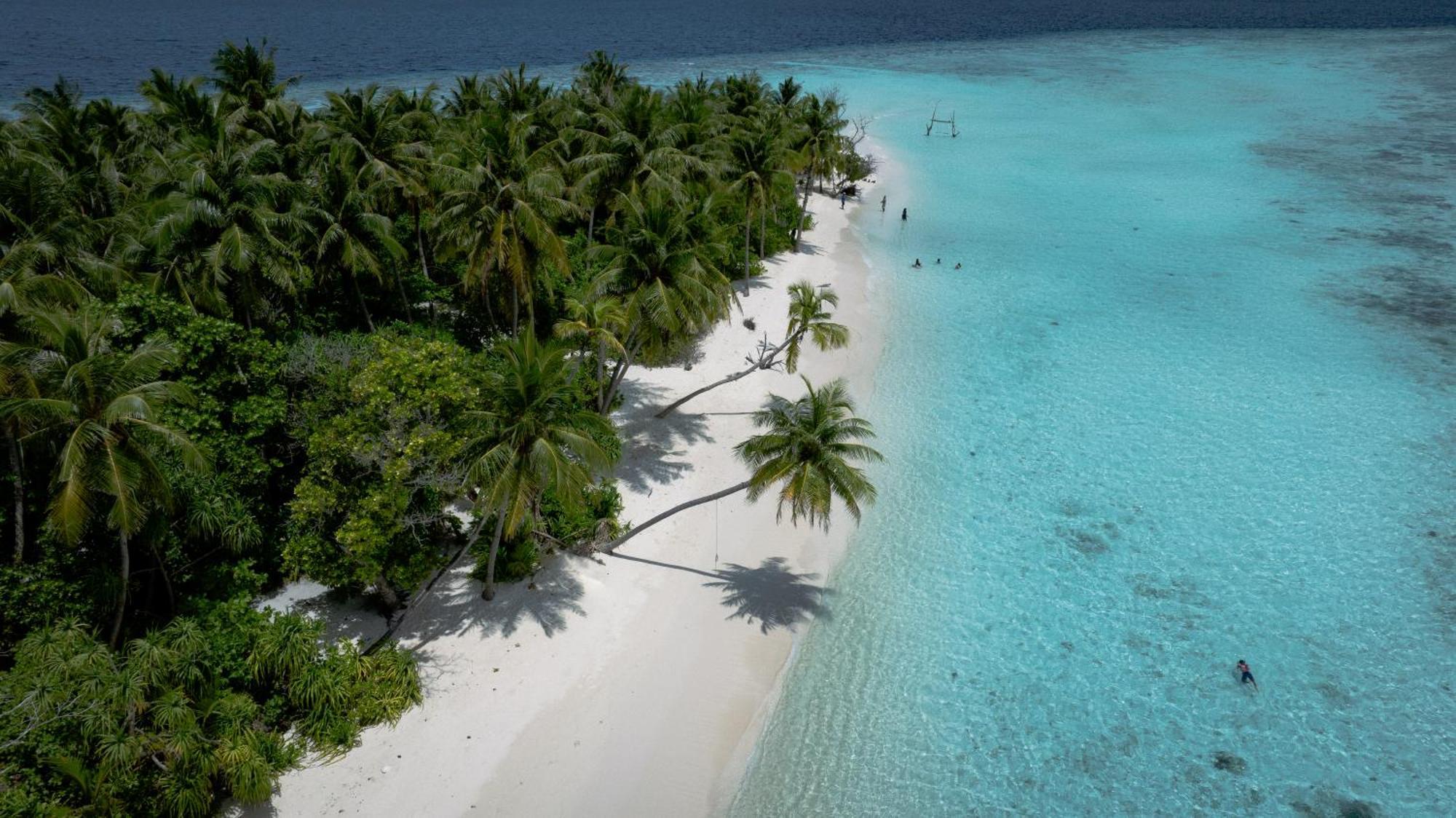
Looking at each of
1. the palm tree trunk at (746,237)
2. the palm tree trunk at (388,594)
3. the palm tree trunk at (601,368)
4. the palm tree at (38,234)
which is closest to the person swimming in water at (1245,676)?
the palm tree trunk at (601,368)

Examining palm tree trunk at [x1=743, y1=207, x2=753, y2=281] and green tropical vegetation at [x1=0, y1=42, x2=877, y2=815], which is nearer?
green tropical vegetation at [x1=0, y1=42, x2=877, y2=815]

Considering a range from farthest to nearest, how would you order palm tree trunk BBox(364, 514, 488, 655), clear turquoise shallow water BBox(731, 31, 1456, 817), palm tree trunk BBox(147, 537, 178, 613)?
palm tree trunk BBox(364, 514, 488, 655), clear turquoise shallow water BBox(731, 31, 1456, 817), palm tree trunk BBox(147, 537, 178, 613)

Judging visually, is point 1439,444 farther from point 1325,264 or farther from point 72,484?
point 72,484

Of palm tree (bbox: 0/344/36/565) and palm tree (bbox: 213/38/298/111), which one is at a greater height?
palm tree (bbox: 213/38/298/111)

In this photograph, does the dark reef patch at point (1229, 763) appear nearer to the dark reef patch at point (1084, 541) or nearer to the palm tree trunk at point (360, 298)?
the dark reef patch at point (1084, 541)

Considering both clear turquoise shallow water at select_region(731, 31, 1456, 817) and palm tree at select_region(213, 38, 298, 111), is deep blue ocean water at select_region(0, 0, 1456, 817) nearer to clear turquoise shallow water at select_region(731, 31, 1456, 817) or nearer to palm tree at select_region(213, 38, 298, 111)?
clear turquoise shallow water at select_region(731, 31, 1456, 817)

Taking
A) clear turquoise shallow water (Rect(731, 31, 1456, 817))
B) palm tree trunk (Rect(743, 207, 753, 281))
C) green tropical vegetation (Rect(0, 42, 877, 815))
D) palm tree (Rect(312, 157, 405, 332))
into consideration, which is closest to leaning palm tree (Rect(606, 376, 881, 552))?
green tropical vegetation (Rect(0, 42, 877, 815))

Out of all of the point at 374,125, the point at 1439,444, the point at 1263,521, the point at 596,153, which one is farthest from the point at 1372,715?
the point at 374,125
